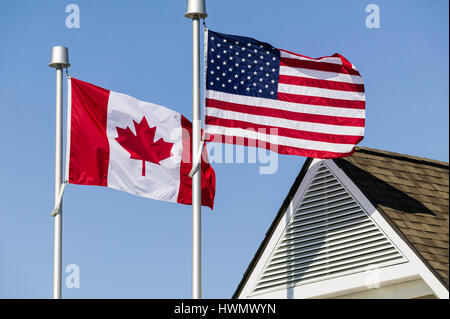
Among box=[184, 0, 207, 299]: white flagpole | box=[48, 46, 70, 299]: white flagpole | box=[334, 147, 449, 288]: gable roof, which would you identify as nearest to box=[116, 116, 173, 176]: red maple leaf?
box=[48, 46, 70, 299]: white flagpole

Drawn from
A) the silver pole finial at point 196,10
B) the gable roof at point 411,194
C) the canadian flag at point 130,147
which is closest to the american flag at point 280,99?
the silver pole finial at point 196,10

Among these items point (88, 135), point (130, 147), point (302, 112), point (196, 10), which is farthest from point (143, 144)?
point (302, 112)

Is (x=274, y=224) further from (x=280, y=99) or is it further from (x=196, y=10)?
(x=196, y=10)

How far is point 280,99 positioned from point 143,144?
2510mm

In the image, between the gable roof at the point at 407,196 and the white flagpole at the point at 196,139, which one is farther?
the gable roof at the point at 407,196

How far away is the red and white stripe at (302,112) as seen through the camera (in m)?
16.2

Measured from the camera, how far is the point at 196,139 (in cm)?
1562

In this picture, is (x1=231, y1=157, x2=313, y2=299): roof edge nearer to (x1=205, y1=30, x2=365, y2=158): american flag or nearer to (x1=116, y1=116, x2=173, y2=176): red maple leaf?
(x1=205, y1=30, x2=365, y2=158): american flag

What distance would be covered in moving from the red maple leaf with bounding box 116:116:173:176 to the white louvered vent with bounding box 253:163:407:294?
12.2 feet

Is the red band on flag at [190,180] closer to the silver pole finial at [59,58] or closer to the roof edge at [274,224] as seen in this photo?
the silver pole finial at [59,58]

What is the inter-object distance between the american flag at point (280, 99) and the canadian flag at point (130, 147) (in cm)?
89

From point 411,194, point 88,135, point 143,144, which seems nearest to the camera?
point 88,135

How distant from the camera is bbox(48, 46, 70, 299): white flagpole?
1583 centimetres
